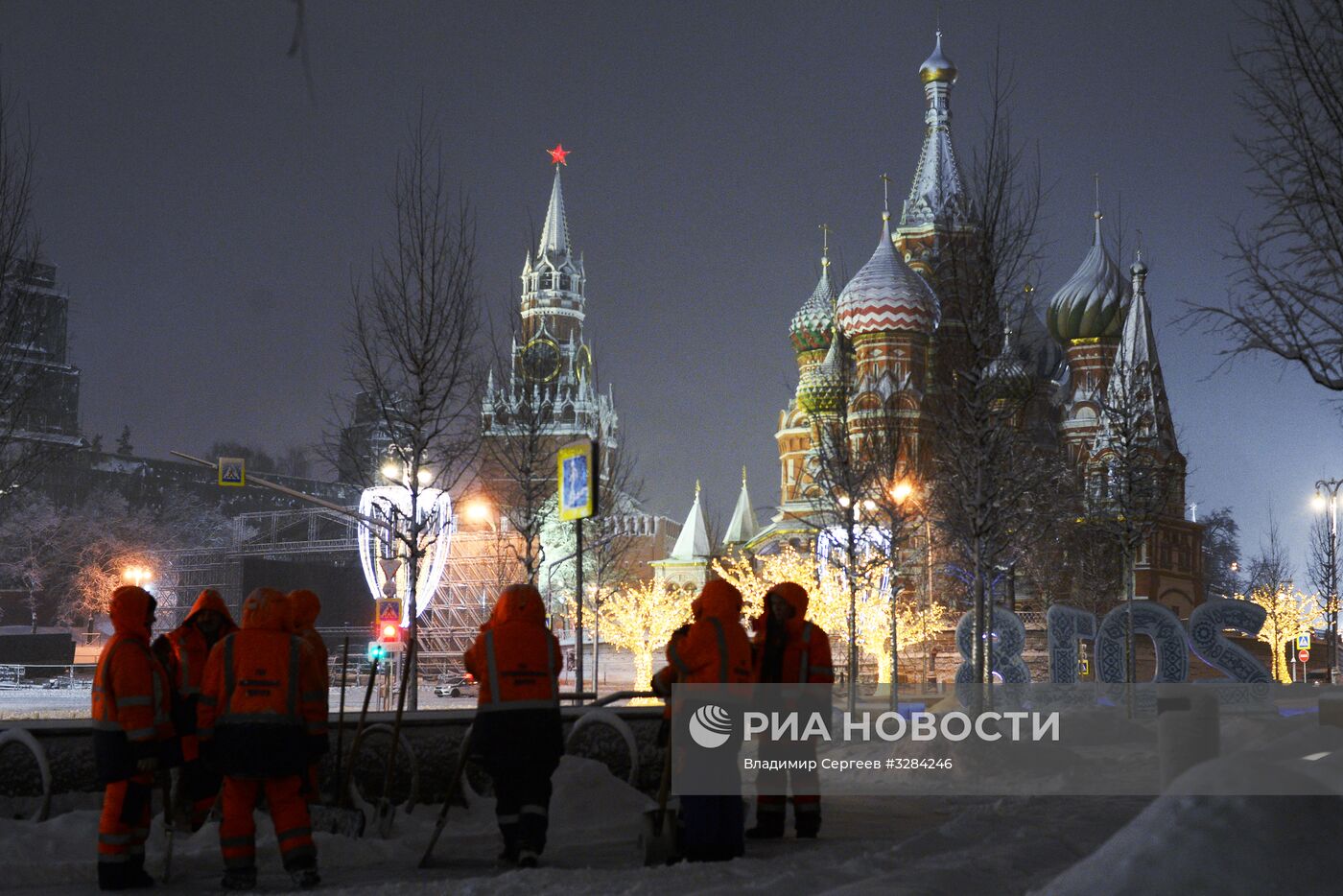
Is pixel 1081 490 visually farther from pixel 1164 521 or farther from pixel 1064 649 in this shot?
pixel 1064 649

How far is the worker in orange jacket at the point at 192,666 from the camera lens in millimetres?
9695

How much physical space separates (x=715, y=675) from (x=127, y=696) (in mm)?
3554

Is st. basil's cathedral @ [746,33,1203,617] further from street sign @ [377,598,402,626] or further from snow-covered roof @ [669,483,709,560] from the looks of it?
street sign @ [377,598,402,626]

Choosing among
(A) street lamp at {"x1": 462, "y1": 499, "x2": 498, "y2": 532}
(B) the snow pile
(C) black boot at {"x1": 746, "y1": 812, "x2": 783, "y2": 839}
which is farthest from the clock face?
(B) the snow pile

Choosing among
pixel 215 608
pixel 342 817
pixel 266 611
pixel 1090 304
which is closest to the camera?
pixel 266 611

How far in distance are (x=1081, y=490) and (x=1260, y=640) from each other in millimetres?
17791

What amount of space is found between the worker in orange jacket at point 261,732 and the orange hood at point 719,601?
2.47 metres

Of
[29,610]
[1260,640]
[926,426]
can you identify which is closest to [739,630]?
[926,426]

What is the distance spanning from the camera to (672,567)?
9244cm

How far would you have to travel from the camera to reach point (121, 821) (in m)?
8.78

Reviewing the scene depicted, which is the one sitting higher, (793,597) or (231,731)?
(793,597)

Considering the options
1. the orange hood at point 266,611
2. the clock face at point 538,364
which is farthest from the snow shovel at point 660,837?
the clock face at point 538,364

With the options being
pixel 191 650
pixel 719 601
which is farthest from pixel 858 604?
pixel 191 650

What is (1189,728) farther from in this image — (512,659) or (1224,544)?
(1224,544)
